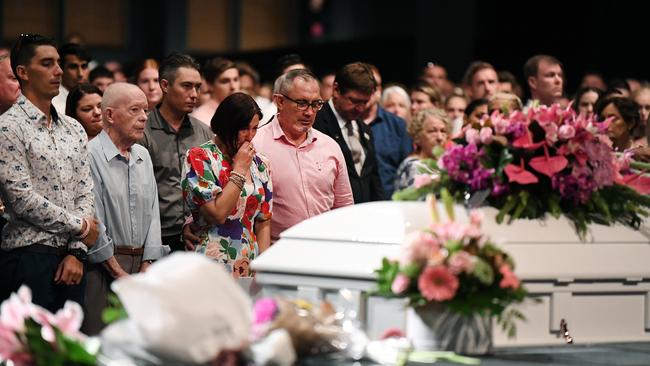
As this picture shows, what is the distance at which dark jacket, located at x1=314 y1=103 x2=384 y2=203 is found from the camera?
23.5 feet

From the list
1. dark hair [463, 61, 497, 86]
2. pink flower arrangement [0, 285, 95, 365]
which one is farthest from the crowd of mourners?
dark hair [463, 61, 497, 86]

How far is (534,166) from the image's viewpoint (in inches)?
183

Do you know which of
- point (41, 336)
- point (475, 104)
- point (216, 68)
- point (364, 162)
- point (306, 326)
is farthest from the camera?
point (216, 68)

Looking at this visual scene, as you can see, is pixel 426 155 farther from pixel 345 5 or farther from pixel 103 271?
pixel 345 5

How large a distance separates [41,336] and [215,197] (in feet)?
7.13

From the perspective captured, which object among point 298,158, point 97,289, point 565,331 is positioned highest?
point 298,158

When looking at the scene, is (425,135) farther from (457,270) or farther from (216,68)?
(457,270)

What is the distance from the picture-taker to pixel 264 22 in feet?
55.9

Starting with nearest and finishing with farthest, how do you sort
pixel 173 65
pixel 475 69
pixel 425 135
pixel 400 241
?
pixel 400 241 < pixel 173 65 < pixel 425 135 < pixel 475 69

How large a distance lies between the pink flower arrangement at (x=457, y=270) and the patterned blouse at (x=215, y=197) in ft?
5.98

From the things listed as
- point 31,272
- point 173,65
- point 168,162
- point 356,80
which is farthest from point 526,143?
point 173,65

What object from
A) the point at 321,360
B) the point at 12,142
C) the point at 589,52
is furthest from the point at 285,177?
the point at 589,52

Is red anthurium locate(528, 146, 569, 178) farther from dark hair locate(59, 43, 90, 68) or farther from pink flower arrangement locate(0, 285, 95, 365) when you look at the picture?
dark hair locate(59, 43, 90, 68)

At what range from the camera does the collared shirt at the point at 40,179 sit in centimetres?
555
